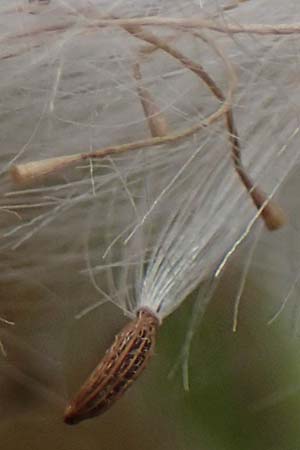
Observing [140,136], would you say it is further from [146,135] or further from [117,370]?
[117,370]

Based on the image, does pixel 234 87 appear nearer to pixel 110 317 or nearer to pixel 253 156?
pixel 253 156

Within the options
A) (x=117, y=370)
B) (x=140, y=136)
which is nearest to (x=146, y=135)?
(x=140, y=136)

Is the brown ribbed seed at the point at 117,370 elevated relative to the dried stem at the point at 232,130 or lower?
lower

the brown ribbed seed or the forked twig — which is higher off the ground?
the forked twig
